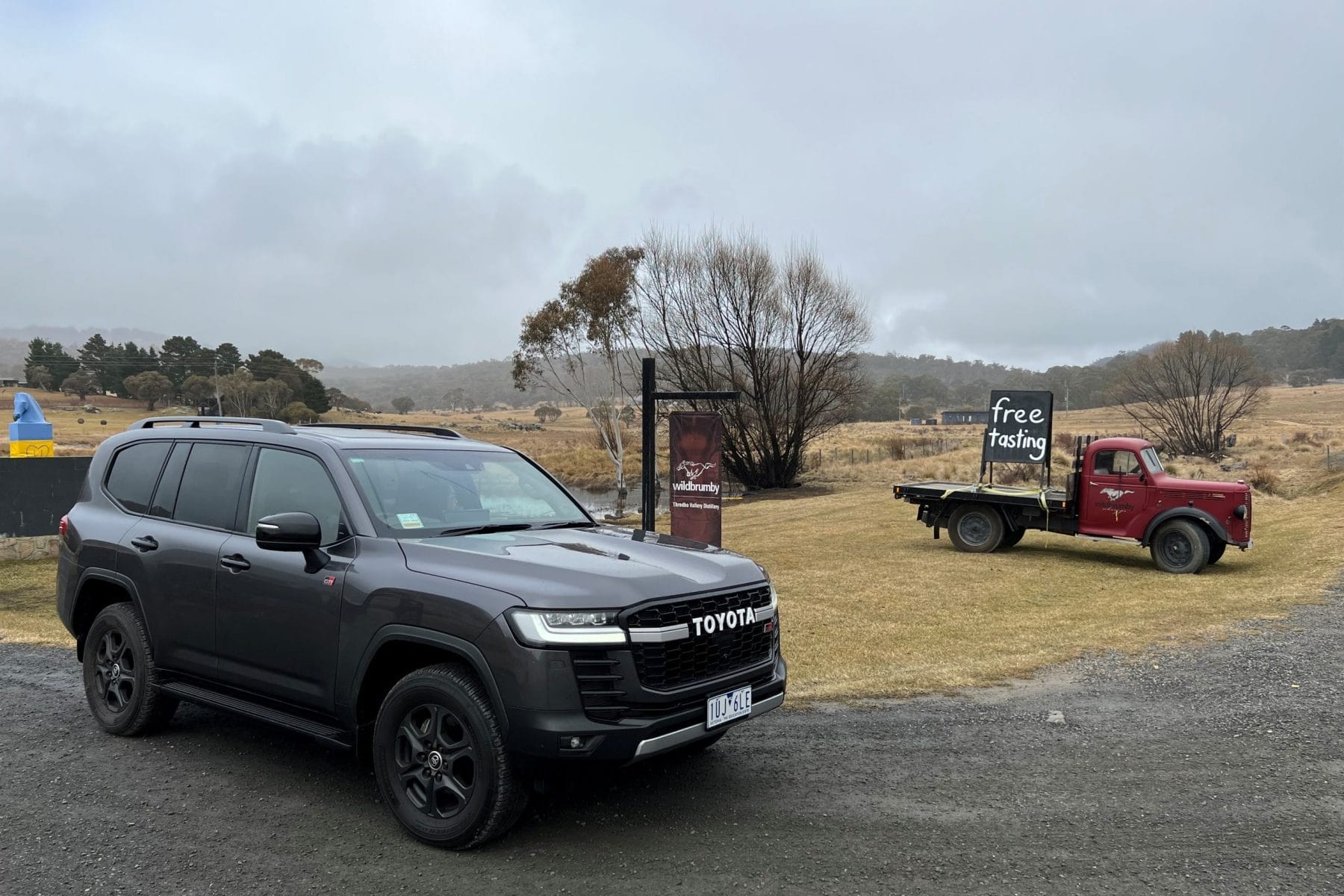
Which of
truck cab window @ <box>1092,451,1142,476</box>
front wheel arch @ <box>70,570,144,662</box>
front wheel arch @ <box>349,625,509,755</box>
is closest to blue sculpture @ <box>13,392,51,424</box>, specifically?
front wheel arch @ <box>70,570,144,662</box>

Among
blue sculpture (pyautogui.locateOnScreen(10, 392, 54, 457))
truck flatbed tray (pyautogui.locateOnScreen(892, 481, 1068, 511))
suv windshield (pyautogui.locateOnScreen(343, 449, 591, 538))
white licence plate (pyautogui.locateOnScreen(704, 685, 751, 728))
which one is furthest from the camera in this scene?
blue sculpture (pyautogui.locateOnScreen(10, 392, 54, 457))

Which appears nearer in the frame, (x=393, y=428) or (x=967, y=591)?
(x=393, y=428)

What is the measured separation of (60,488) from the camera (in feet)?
48.4

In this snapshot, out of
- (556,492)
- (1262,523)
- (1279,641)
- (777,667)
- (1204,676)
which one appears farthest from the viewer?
(1262,523)

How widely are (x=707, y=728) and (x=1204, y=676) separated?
4.88m

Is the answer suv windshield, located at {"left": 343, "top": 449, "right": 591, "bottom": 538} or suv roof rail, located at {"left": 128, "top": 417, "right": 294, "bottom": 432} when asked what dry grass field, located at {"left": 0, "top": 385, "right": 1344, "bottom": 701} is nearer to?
suv windshield, located at {"left": 343, "top": 449, "right": 591, "bottom": 538}

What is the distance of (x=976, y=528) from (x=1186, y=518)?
3193mm

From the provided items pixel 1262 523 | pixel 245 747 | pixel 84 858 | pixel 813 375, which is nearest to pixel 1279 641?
pixel 245 747

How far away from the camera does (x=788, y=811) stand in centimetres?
429

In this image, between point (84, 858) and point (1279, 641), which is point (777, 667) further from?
point (1279, 641)

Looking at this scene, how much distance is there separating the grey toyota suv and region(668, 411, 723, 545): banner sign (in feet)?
19.0

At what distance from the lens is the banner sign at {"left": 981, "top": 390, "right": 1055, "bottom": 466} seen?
51.0ft

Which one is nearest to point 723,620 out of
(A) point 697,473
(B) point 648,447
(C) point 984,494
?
(B) point 648,447

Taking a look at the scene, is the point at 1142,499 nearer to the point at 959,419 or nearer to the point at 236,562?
the point at 236,562
